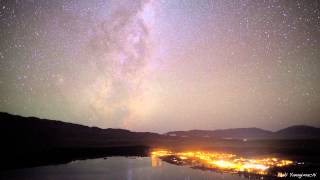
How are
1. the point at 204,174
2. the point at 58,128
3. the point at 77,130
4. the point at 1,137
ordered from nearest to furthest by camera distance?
the point at 204,174
the point at 1,137
the point at 58,128
the point at 77,130

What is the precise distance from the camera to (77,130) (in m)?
181

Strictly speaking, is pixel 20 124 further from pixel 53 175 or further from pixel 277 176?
pixel 277 176

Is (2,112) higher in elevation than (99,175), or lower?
higher

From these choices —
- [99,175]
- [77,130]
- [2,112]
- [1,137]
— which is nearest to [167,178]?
[99,175]

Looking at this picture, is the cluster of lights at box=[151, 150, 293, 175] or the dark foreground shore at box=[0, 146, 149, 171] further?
the dark foreground shore at box=[0, 146, 149, 171]

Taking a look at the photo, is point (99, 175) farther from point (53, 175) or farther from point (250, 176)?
point (250, 176)

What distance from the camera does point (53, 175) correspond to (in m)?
33.2

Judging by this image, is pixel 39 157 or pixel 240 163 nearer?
pixel 240 163

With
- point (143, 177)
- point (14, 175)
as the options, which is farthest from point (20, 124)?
point (143, 177)

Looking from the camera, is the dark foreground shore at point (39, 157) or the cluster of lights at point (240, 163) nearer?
the cluster of lights at point (240, 163)

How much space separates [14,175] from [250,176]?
27654 mm

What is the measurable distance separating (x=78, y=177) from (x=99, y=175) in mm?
2656

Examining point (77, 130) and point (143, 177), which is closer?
point (143, 177)

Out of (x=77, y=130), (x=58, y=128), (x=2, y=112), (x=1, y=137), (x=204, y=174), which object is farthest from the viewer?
(x=77, y=130)
